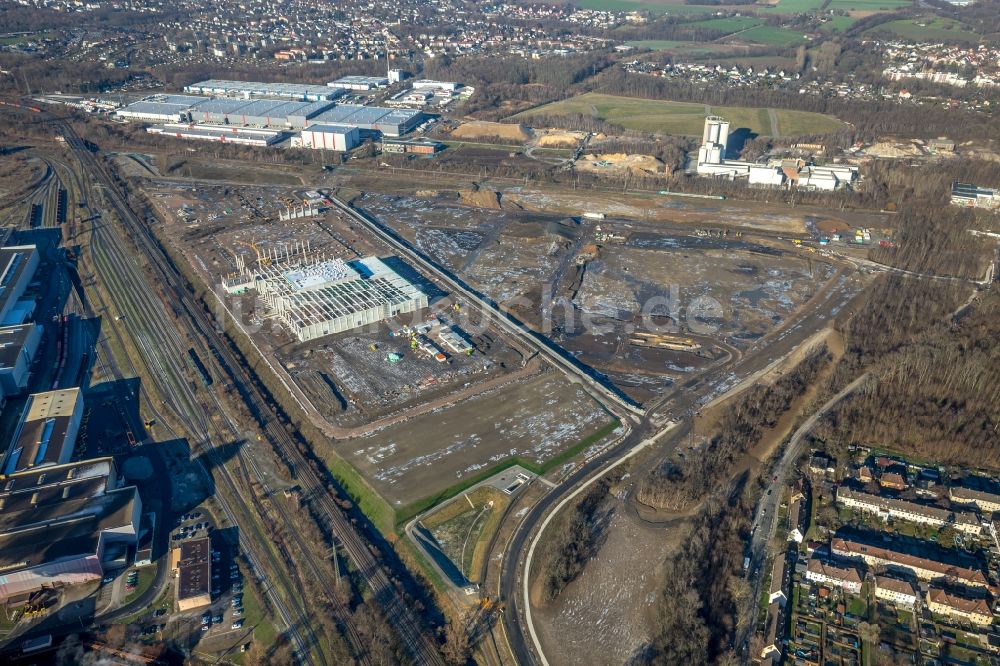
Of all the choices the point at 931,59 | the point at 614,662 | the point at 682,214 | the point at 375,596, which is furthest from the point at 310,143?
the point at 931,59

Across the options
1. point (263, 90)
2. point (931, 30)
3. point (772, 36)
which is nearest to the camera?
point (263, 90)

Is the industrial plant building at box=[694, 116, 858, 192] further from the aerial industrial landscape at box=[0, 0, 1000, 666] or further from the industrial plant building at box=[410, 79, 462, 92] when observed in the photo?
the industrial plant building at box=[410, 79, 462, 92]

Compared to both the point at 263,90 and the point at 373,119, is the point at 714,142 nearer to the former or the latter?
the point at 373,119

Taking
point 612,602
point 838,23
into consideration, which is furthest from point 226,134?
point 838,23

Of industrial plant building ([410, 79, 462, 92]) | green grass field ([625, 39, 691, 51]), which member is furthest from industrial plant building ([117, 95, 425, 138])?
green grass field ([625, 39, 691, 51])

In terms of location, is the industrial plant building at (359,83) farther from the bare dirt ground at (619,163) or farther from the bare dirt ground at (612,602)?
the bare dirt ground at (612,602)

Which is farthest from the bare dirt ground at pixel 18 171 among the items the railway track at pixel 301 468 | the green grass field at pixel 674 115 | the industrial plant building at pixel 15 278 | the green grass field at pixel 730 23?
the green grass field at pixel 730 23
